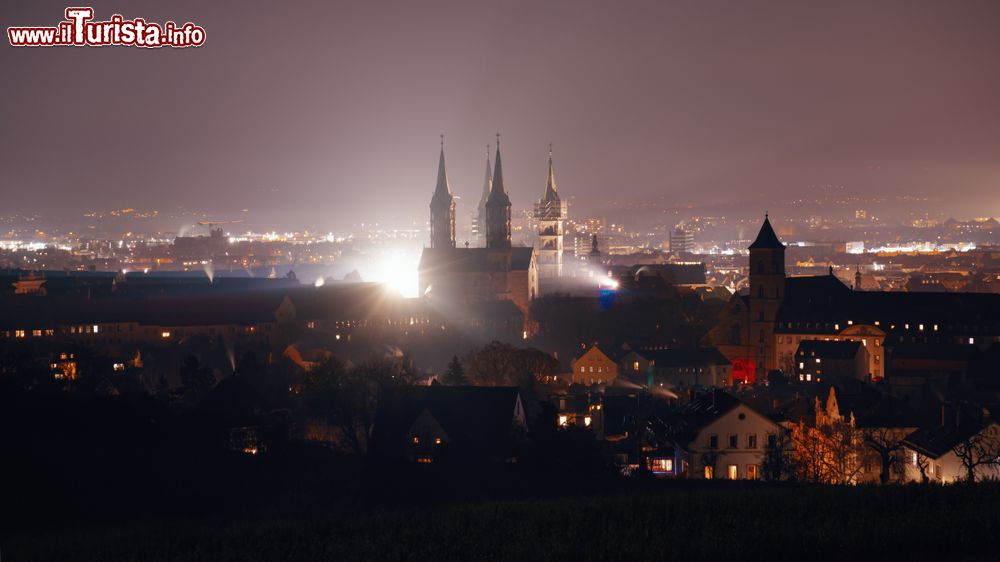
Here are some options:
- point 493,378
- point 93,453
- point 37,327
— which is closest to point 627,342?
point 493,378

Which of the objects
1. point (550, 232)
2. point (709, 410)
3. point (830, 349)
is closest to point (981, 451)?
point (709, 410)

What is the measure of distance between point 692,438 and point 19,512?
20.3 metres

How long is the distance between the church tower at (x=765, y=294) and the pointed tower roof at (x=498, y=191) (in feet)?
140

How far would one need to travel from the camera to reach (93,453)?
37.2 meters

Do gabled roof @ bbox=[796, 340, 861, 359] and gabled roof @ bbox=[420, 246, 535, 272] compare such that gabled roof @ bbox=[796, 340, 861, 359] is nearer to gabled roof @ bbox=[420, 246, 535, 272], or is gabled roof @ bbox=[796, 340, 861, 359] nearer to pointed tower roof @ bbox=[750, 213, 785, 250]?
pointed tower roof @ bbox=[750, 213, 785, 250]

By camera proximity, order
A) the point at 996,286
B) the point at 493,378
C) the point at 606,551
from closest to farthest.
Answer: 1. the point at 606,551
2. the point at 493,378
3. the point at 996,286

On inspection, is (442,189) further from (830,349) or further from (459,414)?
(459,414)

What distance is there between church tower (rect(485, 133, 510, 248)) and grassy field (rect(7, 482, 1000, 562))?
3727 inches

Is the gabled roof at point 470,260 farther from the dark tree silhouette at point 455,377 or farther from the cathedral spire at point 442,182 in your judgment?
the dark tree silhouette at point 455,377

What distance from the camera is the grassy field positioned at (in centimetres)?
2612

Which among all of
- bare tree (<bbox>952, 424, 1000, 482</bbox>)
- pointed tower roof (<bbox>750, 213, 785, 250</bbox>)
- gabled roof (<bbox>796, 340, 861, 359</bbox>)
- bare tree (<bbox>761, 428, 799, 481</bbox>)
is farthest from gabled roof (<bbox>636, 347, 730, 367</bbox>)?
bare tree (<bbox>952, 424, 1000, 482</bbox>)

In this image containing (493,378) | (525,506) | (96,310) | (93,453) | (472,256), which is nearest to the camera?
(525,506)

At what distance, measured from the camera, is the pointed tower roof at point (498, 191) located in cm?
→ 12938

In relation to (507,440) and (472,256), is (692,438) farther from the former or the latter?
(472,256)
